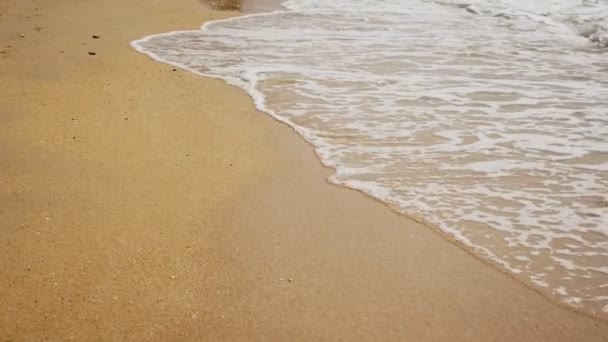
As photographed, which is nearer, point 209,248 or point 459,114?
point 209,248

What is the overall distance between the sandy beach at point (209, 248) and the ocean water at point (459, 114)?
0.25 m

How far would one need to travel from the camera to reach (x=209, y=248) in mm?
2783

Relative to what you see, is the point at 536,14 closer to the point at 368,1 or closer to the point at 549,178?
the point at 368,1

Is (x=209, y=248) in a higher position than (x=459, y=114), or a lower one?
lower

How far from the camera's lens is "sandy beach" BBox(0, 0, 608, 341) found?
2301 millimetres

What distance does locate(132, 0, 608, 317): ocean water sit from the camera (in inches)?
119

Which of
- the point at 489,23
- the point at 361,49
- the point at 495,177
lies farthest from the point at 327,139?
the point at 489,23

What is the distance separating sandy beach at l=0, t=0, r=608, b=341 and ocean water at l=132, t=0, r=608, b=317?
254mm

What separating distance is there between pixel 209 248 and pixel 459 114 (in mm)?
2658

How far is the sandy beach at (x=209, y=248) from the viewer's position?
2.30 metres

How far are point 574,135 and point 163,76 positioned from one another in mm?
3485

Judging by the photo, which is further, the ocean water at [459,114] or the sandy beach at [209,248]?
the ocean water at [459,114]

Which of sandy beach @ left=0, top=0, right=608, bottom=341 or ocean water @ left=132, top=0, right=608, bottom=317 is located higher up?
ocean water @ left=132, top=0, right=608, bottom=317

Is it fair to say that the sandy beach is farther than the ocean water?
No
